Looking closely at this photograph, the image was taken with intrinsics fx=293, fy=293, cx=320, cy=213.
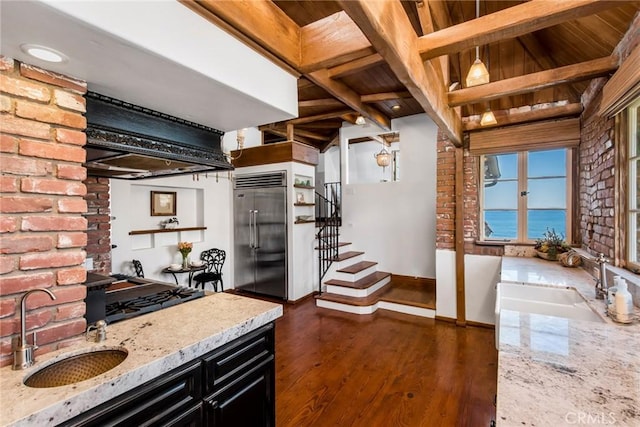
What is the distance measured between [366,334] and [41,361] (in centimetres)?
303

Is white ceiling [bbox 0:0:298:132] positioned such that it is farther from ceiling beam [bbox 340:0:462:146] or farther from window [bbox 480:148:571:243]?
window [bbox 480:148:571:243]

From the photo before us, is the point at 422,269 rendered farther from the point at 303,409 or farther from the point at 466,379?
the point at 303,409

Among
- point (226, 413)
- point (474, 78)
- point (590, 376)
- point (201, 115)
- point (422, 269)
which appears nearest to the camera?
point (590, 376)

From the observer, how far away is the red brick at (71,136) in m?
1.21

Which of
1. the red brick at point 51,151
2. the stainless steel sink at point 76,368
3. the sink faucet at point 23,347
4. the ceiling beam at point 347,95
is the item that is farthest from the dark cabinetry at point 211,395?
the ceiling beam at point 347,95

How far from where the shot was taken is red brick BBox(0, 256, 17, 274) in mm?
1060

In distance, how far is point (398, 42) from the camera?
4.84 feet

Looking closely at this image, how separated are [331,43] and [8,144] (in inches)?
60.2

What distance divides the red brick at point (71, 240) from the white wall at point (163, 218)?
2989 mm


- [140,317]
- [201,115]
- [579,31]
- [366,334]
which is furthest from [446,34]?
[366,334]

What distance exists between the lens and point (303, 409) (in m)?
2.22

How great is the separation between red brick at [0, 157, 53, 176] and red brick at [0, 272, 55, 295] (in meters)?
0.39

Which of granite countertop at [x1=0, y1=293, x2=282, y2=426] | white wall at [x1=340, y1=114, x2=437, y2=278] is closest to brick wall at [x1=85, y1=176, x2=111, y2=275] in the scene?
granite countertop at [x1=0, y1=293, x2=282, y2=426]

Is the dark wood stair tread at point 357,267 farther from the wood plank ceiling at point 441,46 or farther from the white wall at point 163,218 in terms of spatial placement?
the wood plank ceiling at point 441,46
